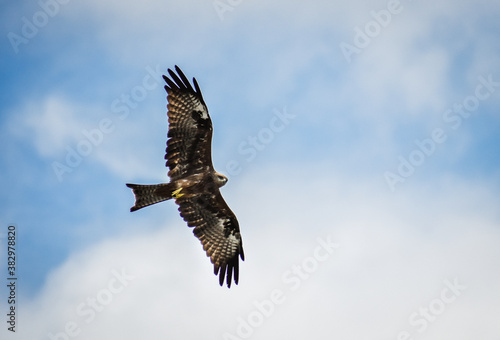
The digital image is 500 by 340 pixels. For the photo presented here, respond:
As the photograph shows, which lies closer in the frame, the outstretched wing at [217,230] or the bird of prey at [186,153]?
the bird of prey at [186,153]

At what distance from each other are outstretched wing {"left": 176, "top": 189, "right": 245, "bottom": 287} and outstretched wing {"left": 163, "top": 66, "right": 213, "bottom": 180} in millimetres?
1149

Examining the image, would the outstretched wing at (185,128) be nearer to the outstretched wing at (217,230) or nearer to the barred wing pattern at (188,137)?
the barred wing pattern at (188,137)

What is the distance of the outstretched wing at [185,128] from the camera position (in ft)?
39.9

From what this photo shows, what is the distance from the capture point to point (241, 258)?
1345 centimetres

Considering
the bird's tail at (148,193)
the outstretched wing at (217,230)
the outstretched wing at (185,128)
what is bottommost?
the outstretched wing at (217,230)

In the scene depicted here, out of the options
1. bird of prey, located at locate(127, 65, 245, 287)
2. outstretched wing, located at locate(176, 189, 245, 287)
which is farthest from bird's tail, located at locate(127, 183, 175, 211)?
outstretched wing, located at locate(176, 189, 245, 287)

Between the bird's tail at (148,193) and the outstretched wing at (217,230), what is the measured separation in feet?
3.12

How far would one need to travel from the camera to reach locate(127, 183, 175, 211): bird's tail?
1194 centimetres

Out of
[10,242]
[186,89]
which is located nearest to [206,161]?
[186,89]

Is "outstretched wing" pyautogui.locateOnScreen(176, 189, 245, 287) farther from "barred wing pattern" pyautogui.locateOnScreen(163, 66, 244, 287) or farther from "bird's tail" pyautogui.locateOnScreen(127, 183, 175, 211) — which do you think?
"bird's tail" pyautogui.locateOnScreen(127, 183, 175, 211)

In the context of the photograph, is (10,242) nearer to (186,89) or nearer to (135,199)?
(135,199)

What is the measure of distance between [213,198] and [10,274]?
5790 mm

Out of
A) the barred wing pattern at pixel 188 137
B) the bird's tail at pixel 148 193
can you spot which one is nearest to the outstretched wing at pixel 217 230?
the barred wing pattern at pixel 188 137

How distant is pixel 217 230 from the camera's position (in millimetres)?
13453
